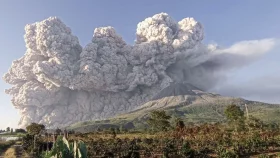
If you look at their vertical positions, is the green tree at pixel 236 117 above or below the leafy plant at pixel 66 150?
above

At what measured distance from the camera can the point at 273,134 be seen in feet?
123

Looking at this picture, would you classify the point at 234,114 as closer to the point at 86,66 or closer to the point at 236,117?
the point at 236,117

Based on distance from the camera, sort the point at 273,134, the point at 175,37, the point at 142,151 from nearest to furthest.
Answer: the point at 142,151 < the point at 273,134 < the point at 175,37

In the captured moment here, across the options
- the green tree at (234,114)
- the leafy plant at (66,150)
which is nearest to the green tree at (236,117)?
the green tree at (234,114)

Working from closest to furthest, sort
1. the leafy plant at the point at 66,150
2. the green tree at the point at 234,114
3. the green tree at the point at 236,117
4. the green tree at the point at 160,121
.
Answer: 1. the leafy plant at the point at 66,150
2. the green tree at the point at 236,117
3. the green tree at the point at 234,114
4. the green tree at the point at 160,121

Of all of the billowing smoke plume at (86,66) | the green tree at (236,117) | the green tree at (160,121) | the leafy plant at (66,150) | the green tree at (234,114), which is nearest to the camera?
the leafy plant at (66,150)

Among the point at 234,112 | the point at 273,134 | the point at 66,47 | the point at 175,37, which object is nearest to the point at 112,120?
the point at 66,47

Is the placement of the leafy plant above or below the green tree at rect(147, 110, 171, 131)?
below

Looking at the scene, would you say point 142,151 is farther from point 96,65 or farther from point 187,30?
point 187,30

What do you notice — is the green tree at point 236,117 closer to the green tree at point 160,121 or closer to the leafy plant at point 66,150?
the green tree at point 160,121

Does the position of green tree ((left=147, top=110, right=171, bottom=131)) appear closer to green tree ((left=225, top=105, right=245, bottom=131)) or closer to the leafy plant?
green tree ((left=225, top=105, right=245, bottom=131))

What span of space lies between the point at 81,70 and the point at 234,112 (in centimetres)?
11744

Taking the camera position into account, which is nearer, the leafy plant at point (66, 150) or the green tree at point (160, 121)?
the leafy plant at point (66, 150)

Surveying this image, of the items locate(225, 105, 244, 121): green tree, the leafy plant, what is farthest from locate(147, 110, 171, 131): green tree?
the leafy plant
